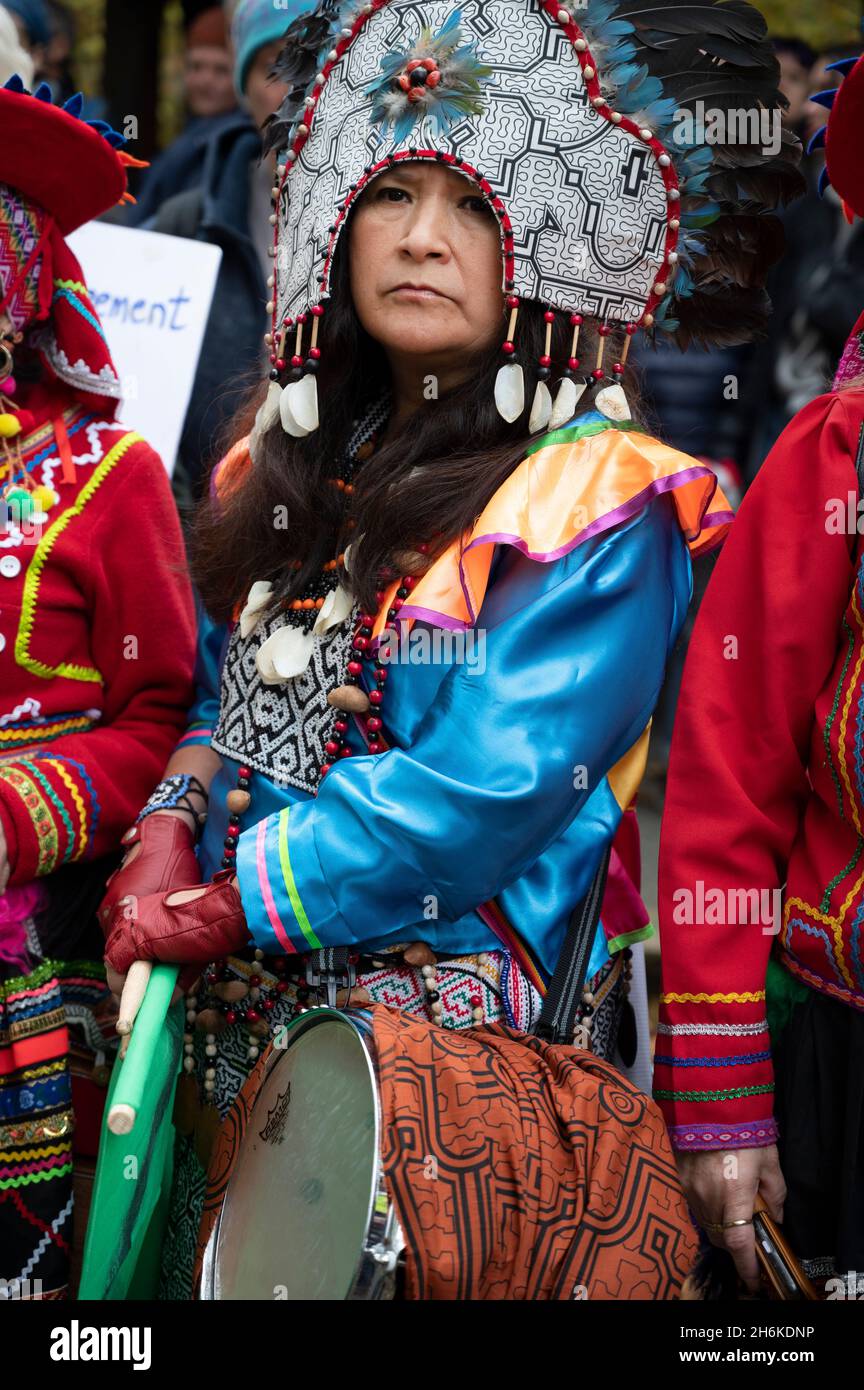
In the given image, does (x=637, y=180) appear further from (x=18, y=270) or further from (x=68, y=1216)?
(x=68, y=1216)

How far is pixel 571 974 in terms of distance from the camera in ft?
6.73

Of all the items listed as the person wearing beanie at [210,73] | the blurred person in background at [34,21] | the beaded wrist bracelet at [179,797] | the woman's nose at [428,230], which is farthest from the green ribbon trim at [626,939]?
the person wearing beanie at [210,73]

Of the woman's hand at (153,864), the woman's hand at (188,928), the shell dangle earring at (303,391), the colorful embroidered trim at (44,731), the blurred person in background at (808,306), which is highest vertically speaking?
the blurred person in background at (808,306)

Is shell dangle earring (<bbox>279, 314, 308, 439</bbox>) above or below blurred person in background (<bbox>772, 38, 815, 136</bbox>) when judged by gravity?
below

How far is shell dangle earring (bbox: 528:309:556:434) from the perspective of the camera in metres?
2.13

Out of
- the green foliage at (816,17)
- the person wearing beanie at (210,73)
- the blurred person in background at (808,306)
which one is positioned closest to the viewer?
the blurred person in background at (808,306)

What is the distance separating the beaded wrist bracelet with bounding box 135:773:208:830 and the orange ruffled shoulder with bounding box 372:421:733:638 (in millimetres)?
559

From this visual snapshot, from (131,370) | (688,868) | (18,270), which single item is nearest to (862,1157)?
(688,868)

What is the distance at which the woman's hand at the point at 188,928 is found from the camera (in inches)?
79.6

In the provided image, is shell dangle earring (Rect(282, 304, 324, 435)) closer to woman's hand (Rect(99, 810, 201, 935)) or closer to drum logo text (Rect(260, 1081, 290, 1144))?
woman's hand (Rect(99, 810, 201, 935))

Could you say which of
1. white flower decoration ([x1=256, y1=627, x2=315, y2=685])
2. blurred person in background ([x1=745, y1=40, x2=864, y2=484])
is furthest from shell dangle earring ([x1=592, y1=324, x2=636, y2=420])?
blurred person in background ([x1=745, y1=40, x2=864, y2=484])

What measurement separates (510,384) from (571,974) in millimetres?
837
